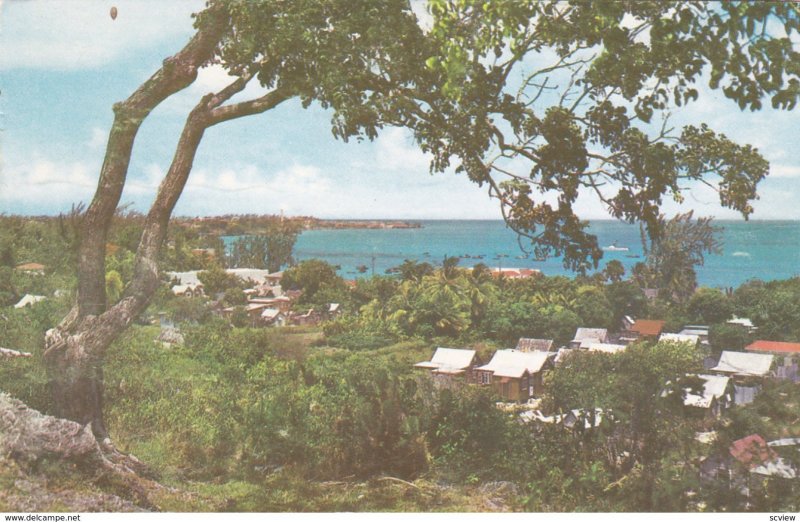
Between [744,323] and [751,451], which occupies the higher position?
[744,323]

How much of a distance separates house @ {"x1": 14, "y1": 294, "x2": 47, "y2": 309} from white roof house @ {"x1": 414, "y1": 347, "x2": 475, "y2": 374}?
2.84m

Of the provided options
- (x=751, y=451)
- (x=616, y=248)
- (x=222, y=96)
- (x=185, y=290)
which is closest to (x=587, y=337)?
(x=616, y=248)

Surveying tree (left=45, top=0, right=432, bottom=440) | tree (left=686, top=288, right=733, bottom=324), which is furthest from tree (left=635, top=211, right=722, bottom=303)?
tree (left=45, top=0, right=432, bottom=440)

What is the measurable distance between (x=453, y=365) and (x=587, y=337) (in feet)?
3.04

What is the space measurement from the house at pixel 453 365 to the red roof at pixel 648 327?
3.57ft

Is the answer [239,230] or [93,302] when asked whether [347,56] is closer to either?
[239,230]

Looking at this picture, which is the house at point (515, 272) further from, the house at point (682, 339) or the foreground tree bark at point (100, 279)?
the foreground tree bark at point (100, 279)

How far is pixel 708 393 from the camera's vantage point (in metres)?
4.25

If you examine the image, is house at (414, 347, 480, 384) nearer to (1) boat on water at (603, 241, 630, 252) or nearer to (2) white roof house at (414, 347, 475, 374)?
(2) white roof house at (414, 347, 475, 374)

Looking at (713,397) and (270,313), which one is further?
(270,313)

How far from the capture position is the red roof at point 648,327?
14.5 feet

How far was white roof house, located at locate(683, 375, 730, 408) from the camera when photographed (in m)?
4.24

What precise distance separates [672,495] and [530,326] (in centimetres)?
135

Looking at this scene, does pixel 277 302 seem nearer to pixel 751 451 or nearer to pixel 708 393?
pixel 708 393
